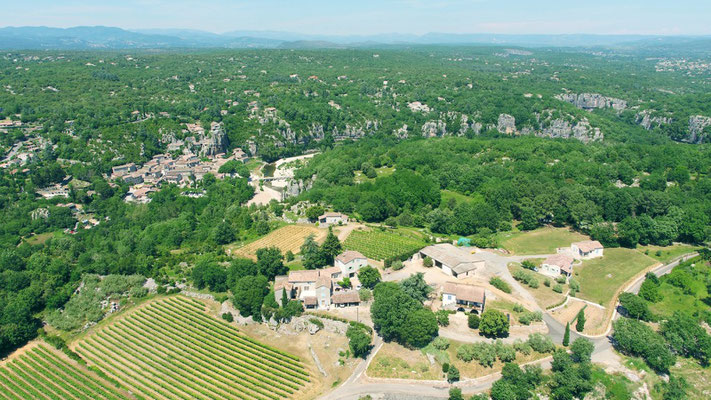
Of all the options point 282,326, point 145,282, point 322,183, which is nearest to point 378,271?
point 282,326

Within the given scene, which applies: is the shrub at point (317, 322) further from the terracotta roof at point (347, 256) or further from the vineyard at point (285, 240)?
the vineyard at point (285, 240)

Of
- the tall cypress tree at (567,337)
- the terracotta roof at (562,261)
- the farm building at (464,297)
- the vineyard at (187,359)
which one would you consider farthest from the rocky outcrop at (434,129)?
the vineyard at (187,359)

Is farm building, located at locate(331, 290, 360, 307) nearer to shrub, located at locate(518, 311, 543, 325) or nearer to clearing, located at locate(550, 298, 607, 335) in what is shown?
shrub, located at locate(518, 311, 543, 325)

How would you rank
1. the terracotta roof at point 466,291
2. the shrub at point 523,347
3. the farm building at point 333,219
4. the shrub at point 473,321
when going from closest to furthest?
the shrub at point 523,347 → the shrub at point 473,321 → the terracotta roof at point 466,291 → the farm building at point 333,219

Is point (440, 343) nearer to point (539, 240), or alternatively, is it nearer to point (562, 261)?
point (562, 261)

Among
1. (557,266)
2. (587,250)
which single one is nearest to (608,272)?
(587,250)

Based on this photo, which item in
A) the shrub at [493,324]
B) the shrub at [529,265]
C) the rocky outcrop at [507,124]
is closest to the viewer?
the shrub at [493,324]

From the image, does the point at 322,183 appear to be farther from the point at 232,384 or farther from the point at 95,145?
the point at 95,145
